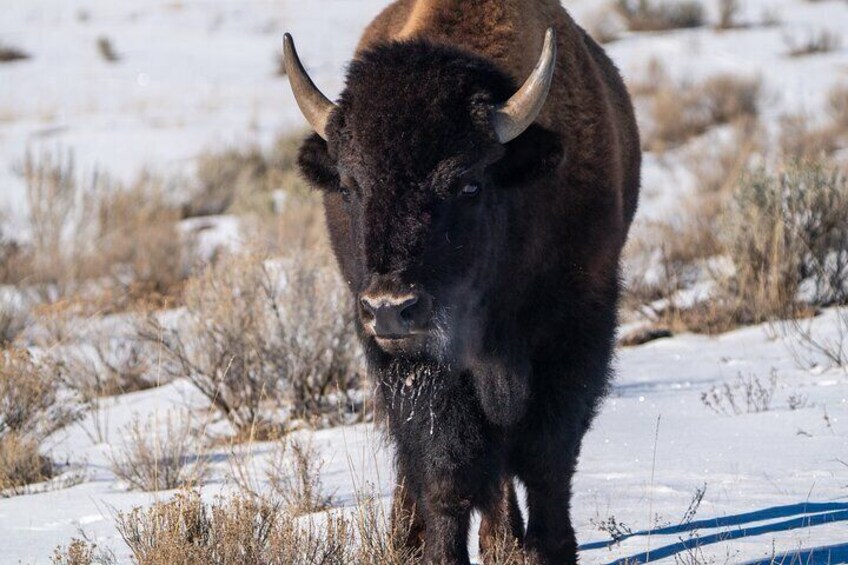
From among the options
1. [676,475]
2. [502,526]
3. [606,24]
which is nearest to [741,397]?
[676,475]

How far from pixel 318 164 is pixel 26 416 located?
2.94 meters

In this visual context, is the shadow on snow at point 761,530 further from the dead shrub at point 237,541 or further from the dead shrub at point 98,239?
A: the dead shrub at point 98,239

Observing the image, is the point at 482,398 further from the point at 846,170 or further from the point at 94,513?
the point at 846,170

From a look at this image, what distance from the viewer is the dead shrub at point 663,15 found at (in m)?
23.2

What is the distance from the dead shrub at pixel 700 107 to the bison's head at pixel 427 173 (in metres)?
12.2

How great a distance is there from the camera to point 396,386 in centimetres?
447

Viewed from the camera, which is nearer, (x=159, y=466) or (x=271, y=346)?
(x=159, y=466)

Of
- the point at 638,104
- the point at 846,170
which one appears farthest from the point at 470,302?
the point at 638,104

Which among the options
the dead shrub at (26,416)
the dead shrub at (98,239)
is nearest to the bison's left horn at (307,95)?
the dead shrub at (26,416)

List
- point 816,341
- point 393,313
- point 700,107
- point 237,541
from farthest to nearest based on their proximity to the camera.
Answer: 1. point 700,107
2. point 816,341
3. point 237,541
4. point 393,313

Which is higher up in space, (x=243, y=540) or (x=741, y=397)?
(x=243, y=540)

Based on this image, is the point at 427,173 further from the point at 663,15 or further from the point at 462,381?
the point at 663,15

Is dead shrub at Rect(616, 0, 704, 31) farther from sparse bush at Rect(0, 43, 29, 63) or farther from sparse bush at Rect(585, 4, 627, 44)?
sparse bush at Rect(0, 43, 29, 63)

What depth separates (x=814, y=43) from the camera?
2012 centimetres
